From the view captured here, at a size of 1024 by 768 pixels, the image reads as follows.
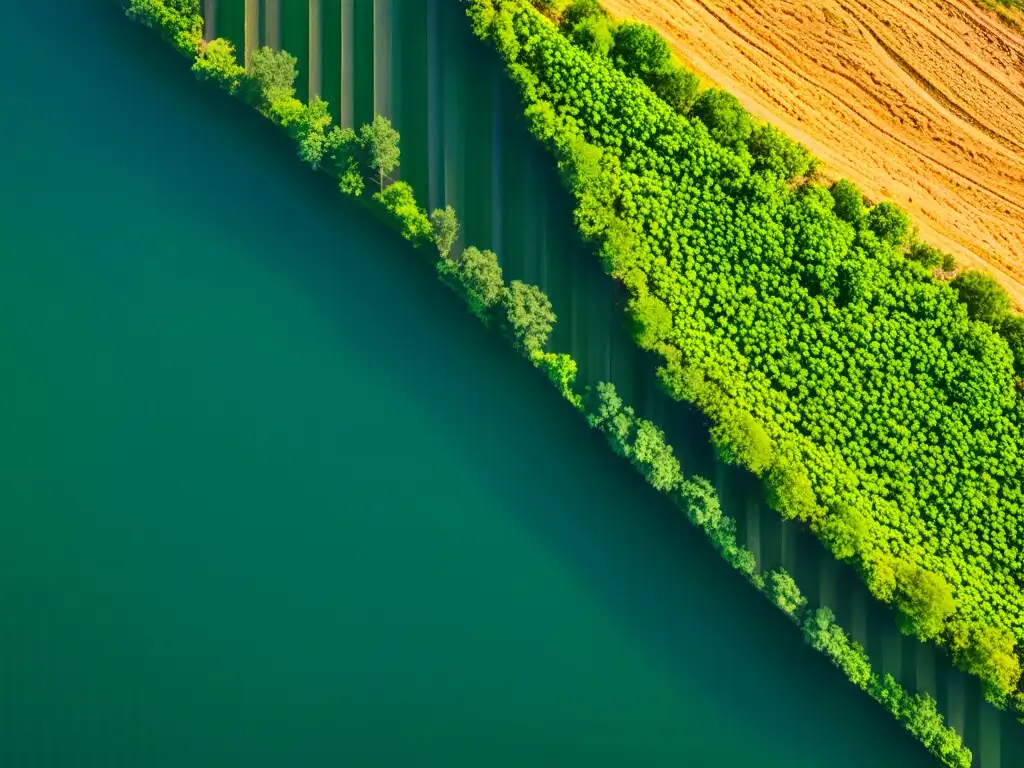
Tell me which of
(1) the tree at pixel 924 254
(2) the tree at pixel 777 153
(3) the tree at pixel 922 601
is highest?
(2) the tree at pixel 777 153

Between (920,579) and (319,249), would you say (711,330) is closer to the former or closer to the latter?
(920,579)

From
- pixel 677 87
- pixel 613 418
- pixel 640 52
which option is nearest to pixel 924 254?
pixel 677 87

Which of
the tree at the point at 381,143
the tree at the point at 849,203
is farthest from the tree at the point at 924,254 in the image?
the tree at the point at 381,143

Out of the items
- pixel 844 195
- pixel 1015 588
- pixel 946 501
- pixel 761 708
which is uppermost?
pixel 844 195

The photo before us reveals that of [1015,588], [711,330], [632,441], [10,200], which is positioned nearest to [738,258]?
[711,330]

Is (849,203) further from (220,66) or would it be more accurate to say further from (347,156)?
(220,66)

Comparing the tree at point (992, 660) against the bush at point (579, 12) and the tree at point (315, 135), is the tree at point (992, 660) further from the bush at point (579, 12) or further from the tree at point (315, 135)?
the tree at point (315, 135)

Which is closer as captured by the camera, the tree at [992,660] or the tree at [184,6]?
the tree at [992,660]
